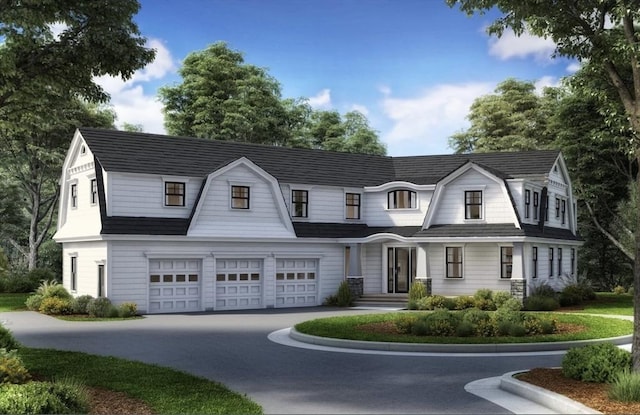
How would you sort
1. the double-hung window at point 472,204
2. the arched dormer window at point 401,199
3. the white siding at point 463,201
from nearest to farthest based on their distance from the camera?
the white siding at point 463,201 → the double-hung window at point 472,204 → the arched dormer window at point 401,199

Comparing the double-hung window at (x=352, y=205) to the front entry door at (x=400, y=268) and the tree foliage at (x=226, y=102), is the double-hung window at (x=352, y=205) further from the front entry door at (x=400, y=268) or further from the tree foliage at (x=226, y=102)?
the tree foliage at (x=226, y=102)

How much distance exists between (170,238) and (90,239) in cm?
349

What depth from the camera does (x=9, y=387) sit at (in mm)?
10477

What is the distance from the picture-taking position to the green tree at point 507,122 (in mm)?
58844

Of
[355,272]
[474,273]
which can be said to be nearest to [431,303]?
[474,273]

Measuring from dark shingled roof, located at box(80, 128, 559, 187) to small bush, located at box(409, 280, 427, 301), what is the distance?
21.0 feet

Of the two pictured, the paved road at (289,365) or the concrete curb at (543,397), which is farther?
the paved road at (289,365)

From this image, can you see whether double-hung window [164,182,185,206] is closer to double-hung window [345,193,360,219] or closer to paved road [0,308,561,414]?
paved road [0,308,561,414]

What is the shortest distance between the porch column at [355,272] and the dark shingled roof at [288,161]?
12.8 ft

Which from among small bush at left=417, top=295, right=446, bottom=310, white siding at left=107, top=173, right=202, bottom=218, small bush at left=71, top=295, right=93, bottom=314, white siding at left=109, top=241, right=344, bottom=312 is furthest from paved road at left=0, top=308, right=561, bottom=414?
small bush at left=417, top=295, right=446, bottom=310

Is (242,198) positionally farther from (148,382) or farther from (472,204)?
(148,382)

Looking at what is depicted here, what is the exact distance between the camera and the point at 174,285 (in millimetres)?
30984

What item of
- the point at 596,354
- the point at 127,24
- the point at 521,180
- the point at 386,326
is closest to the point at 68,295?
the point at 386,326

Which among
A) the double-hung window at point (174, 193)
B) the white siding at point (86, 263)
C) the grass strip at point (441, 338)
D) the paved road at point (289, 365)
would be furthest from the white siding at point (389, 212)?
the white siding at point (86, 263)
